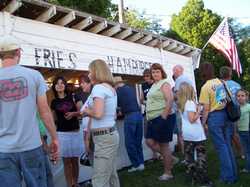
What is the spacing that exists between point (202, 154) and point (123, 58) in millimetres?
3532

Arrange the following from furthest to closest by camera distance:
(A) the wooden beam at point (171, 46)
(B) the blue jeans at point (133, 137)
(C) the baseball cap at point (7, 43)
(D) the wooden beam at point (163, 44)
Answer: (A) the wooden beam at point (171, 46) → (D) the wooden beam at point (163, 44) → (B) the blue jeans at point (133, 137) → (C) the baseball cap at point (7, 43)

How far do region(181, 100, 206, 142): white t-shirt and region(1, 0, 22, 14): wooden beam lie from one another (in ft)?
10.6

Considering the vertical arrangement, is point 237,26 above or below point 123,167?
above

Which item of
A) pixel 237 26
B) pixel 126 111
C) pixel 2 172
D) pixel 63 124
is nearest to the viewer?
pixel 2 172

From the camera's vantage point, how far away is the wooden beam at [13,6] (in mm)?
3789

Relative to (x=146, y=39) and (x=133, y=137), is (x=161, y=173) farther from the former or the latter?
(x=146, y=39)

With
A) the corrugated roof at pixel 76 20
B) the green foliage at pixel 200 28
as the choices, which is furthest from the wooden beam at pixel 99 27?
the green foliage at pixel 200 28

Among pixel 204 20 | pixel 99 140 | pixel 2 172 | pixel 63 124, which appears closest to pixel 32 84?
pixel 2 172

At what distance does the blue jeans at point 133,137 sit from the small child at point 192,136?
45.1 inches

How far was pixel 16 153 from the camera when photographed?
5.71 ft

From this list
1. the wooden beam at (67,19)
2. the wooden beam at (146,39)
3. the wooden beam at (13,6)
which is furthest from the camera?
the wooden beam at (146,39)

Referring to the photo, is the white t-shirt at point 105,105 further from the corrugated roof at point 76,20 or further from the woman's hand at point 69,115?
the corrugated roof at point 76,20

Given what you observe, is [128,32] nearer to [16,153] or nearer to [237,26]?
[16,153]

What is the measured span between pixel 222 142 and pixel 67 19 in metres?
3.73
